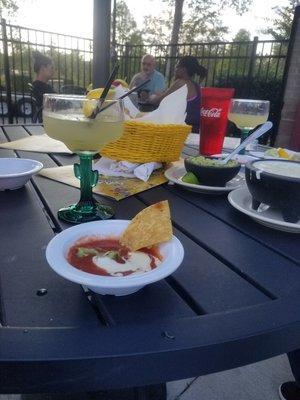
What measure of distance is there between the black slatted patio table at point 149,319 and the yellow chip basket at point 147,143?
449 millimetres

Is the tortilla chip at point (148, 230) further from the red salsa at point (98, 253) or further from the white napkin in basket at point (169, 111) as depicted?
the white napkin in basket at point (169, 111)

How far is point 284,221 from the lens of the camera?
2.72 ft

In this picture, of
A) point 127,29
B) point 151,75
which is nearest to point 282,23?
point 127,29

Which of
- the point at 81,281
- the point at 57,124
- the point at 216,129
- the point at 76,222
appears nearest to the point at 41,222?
the point at 76,222

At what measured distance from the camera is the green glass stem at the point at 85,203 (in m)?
0.84

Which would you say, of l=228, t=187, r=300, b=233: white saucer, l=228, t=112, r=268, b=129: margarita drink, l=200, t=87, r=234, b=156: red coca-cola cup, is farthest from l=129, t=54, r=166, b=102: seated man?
l=228, t=187, r=300, b=233: white saucer

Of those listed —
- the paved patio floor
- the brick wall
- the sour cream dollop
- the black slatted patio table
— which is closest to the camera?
the black slatted patio table

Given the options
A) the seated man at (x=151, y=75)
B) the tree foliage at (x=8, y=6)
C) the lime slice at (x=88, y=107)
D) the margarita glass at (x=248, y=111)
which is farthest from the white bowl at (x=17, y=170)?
the tree foliage at (x=8, y=6)

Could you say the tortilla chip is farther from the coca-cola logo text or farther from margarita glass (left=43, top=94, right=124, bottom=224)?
the coca-cola logo text

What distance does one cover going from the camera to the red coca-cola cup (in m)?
1.34

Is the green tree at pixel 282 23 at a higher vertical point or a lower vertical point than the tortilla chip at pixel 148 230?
higher

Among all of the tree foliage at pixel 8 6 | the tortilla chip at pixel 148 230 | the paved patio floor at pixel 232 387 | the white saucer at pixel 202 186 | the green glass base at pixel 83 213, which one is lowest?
the paved patio floor at pixel 232 387

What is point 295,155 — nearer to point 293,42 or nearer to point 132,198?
point 132,198

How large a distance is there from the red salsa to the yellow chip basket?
0.52 m
